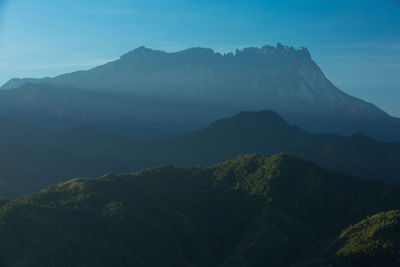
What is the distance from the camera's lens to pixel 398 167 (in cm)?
13650

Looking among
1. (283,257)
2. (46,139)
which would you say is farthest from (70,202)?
(46,139)

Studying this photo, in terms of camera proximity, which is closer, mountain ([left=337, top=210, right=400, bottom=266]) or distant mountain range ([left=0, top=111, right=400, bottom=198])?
mountain ([left=337, top=210, right=400, bottom=266])

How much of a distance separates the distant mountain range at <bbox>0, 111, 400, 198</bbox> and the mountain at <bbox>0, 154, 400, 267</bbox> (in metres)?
59.0

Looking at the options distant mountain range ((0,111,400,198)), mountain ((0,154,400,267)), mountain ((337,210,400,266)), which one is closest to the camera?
mountain ((337,210,400,266))

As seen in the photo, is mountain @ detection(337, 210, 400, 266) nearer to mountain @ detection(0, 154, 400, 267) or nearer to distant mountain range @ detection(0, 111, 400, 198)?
mountain @ detection(0, 154, 400, 267)

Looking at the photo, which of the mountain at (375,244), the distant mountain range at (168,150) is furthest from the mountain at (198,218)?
the distant mountain range at (168,150)

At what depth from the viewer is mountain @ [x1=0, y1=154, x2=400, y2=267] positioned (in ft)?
167

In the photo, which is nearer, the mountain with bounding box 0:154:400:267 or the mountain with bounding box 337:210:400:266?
the mountain with bounding box 337:210:400:266

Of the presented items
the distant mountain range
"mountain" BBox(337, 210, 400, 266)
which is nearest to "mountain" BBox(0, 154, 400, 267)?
"mountain" BBox(337, 210, 400, 266)

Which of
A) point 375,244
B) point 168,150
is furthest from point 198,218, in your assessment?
point 168,150

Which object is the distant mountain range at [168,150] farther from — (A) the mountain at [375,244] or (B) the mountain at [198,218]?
(A) the mountain at [375,244]

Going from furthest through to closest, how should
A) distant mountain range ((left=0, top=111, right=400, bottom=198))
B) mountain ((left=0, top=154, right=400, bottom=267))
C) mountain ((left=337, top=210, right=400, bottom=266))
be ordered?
1. distant mountain range ((left=0, top=111, right=400, bottom=198))
2. mountain ((left=0, top=154, right=400, bottom=267))
3. mountain ((left=337, top=210, right=400, bottom=266))

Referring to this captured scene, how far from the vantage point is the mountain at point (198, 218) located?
50.8 metres

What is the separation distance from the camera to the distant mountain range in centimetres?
13425
